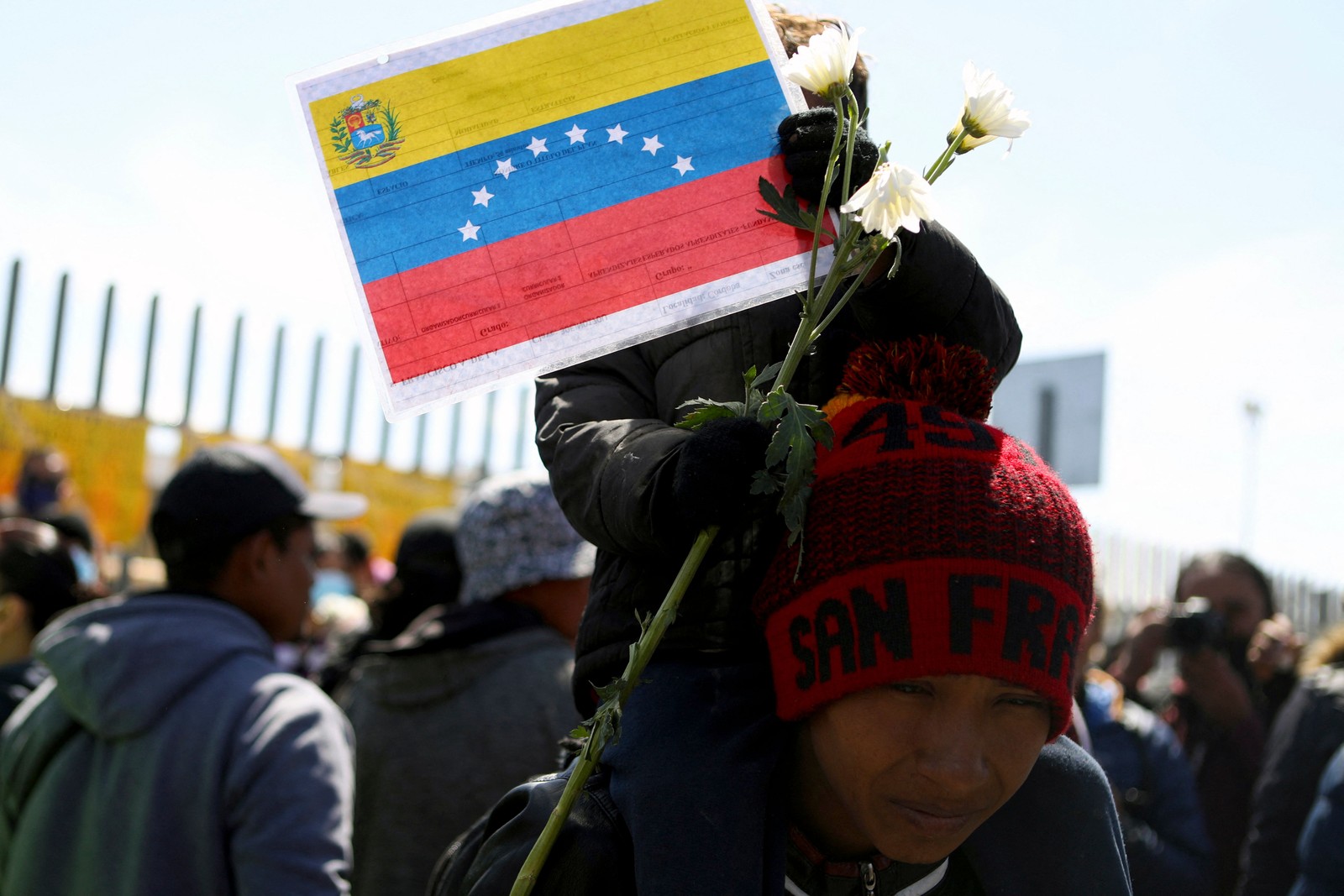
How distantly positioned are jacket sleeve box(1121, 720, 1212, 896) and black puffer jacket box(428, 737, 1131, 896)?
2015 millimetres

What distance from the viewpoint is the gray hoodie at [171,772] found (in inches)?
90.3

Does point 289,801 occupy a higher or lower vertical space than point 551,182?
lower

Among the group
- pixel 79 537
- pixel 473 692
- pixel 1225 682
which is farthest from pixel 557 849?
pixel 79 537

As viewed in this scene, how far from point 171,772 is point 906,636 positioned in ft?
5.25

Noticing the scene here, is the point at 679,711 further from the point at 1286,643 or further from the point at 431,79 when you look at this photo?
the point at 1286,643

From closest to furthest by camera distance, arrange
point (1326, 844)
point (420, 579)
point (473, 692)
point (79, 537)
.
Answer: point (473, 692) < point (1326, 844) < point (420, 579) < point (79, 537)

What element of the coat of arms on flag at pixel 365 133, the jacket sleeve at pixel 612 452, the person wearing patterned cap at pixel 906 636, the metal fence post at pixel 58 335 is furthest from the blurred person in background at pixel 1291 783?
the metal fence post at pixel 58 335

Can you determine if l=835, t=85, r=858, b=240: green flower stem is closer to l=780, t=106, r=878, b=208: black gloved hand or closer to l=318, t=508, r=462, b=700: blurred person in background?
l=780, t=106, r=878, b=208: black gloved hand

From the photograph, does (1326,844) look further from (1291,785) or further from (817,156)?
(817,156)

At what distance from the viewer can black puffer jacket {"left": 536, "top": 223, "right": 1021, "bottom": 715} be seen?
138 centimetres

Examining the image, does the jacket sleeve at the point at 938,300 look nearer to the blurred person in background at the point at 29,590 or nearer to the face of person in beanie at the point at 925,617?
the face of person in beanie at the point at 925,617

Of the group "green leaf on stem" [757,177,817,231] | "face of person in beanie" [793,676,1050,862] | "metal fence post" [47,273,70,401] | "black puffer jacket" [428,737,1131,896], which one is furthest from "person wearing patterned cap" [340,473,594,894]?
"metal fence post" [47,273,70,401]

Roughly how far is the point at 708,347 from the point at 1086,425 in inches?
376

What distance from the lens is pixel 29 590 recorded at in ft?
12.1
